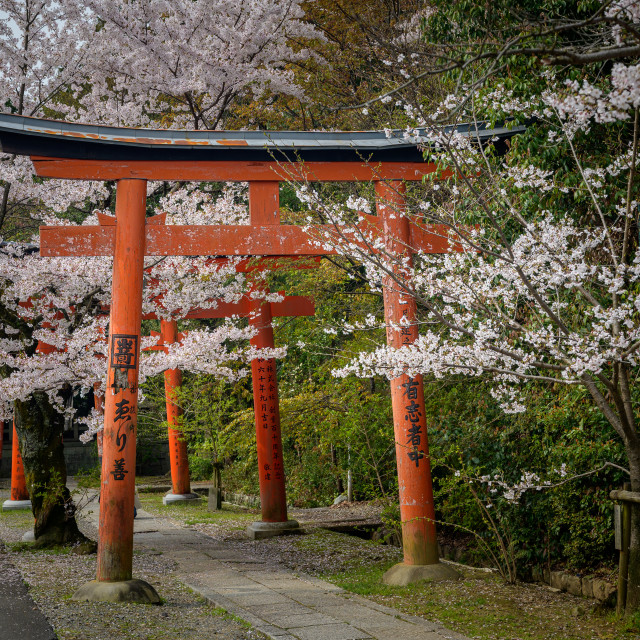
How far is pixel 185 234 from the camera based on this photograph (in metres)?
7.56

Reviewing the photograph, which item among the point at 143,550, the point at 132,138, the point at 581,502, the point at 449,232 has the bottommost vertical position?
the point at 143,550

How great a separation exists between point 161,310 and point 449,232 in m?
6.91

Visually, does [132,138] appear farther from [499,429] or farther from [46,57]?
[46,57]

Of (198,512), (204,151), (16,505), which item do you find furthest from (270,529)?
(16,505)

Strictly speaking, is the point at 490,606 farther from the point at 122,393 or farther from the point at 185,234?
the point at 185,234

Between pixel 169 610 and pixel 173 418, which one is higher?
pixel 173 418

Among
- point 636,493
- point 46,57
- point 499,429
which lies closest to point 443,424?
point 499,429

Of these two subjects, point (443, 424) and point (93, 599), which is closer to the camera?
point (93, 599)

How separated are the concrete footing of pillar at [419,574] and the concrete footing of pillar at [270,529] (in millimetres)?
4209

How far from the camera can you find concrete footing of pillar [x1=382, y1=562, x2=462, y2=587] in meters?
7.29

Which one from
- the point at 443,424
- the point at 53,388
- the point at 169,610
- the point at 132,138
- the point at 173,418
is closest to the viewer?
the point at 169,610

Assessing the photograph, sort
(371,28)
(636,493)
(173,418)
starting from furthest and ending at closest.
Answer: (173,418), (371,28), (636,493)

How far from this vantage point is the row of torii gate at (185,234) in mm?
6938

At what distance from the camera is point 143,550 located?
1023 cm
